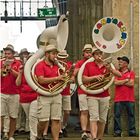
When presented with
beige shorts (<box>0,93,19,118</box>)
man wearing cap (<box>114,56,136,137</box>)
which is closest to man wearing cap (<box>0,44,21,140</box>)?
beige shorts (<box>0,93,19,118</box>)

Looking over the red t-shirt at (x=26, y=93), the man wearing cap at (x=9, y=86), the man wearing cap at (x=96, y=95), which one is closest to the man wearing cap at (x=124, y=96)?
the man wearing cap at (x=96, y=95)

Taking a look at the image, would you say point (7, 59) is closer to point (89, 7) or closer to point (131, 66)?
point (131, 66)

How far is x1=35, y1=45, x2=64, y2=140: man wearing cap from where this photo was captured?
1105 centimetres

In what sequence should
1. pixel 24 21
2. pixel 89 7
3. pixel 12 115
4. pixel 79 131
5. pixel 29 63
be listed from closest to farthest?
pixel 29 63, pixel 12 115, pixel 79 131, pixel 89 7, pixel 24 21

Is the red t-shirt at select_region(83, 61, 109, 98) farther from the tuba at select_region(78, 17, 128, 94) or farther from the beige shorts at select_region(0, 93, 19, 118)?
the beige shorts at select_region(0, 93, 19, 118)

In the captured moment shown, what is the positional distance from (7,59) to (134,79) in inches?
122

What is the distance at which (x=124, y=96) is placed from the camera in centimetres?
Answer: 1372

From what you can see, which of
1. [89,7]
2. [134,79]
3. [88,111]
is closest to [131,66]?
[134,79]

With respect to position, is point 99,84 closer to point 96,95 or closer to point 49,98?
point 96,95

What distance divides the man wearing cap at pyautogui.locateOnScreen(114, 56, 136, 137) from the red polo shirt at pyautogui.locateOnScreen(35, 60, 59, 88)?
258cm

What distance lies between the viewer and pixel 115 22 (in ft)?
41.3

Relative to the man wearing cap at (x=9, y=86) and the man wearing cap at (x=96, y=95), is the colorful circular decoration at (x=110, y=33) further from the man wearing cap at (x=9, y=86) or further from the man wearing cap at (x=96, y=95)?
the man wearing cap at (x=9, y=86)

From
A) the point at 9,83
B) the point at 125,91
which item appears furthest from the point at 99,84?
the point at 125,91

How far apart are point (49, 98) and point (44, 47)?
92cm
